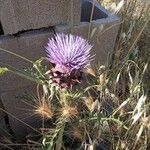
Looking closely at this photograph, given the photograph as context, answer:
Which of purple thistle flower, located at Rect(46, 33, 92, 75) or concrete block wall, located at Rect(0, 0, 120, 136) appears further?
concrete block wall, located at Rect(0, 0, 120, 136)

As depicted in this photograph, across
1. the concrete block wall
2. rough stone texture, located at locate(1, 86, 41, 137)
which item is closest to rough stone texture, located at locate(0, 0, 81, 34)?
the concrete block wall

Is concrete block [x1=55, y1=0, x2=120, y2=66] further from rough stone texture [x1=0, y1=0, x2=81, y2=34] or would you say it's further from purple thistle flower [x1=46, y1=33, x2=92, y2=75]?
purple thistle flower [x1=46, y1=33, x2=92, y2=75]

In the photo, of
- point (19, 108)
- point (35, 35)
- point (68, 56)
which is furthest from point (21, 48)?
point (68, 56)

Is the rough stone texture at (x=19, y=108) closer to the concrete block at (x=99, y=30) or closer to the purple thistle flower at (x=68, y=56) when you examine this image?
the concrete block at (x=99, y=30)

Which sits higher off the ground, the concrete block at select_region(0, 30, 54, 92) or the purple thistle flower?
the purple thistle flower

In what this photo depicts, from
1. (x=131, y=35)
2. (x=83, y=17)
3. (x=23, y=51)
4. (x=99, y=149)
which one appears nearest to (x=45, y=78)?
(x=23, y=51)

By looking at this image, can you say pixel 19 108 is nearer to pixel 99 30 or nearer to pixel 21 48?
pixel 21 48

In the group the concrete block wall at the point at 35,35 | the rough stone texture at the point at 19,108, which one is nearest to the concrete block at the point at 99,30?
the concrete block wall at the point at 35,35
